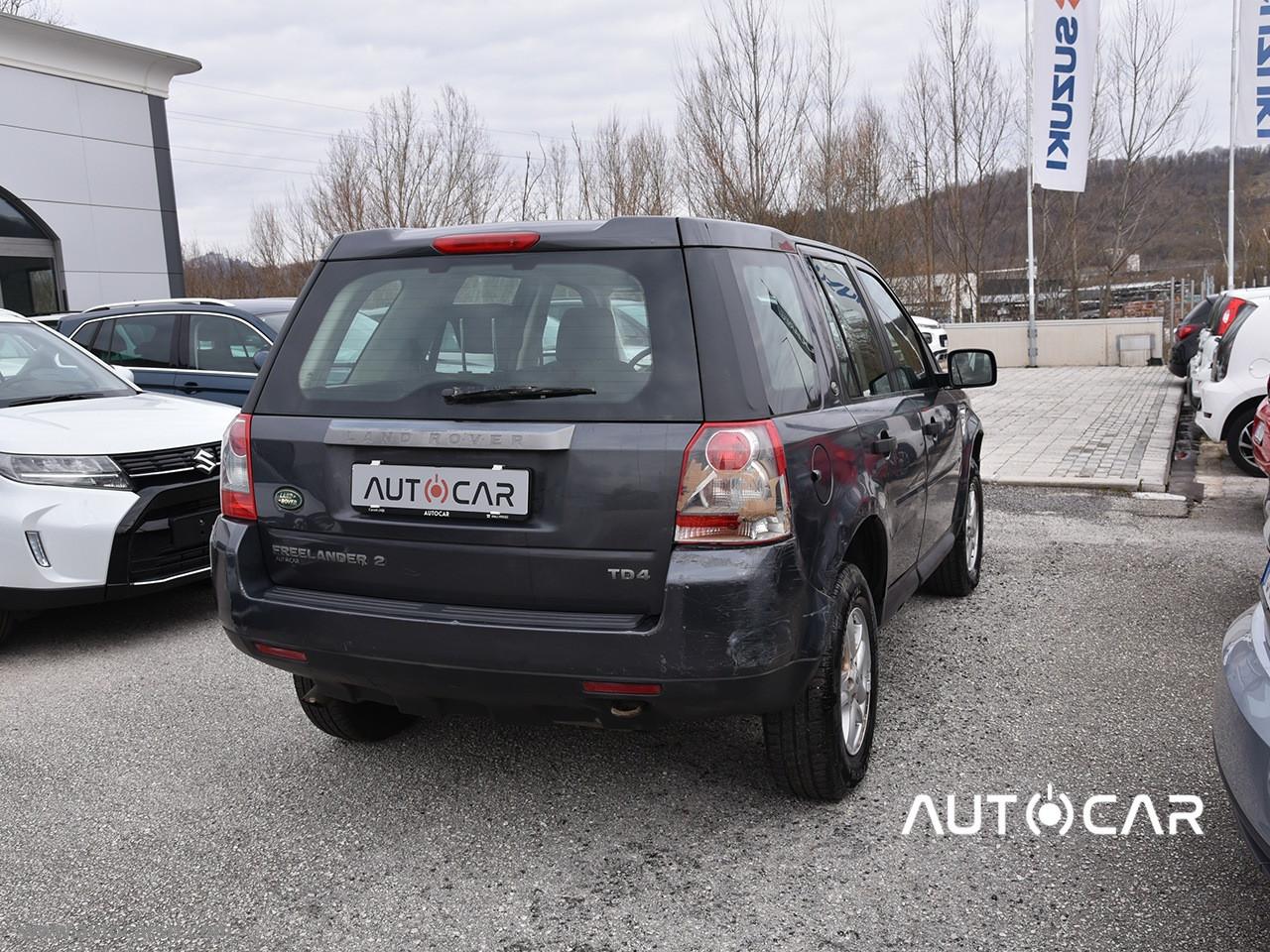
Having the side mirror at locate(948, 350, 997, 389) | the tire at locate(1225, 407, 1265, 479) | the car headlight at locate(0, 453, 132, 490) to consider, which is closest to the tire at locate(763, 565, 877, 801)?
the side mirror at locate(948, 350, 997, 389)

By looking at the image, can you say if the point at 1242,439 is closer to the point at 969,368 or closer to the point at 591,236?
the point at 969,368

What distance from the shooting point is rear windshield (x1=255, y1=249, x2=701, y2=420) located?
2848 mm

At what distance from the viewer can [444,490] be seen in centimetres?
293

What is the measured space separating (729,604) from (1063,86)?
1839 cm

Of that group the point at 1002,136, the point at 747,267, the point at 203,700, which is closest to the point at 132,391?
the point at 203,700

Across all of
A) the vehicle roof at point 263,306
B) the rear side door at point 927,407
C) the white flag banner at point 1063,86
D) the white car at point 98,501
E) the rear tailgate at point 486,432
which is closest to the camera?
the rear tailgate at point 486,432

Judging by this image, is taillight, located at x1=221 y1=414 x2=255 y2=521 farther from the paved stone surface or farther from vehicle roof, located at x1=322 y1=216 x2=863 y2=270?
the paved stone surface

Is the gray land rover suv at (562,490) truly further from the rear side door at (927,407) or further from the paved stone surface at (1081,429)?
the paved stone surface at (1081,429)

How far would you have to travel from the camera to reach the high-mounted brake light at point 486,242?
3035 mm

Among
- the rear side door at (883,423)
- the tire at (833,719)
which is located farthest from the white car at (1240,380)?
the tire at (833,719)

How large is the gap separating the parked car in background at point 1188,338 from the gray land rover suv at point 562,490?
47.2ft

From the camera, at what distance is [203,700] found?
4414 millimetres

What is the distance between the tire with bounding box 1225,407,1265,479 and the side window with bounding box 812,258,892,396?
6.07 meters

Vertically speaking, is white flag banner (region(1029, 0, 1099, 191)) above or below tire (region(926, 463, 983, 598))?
above
